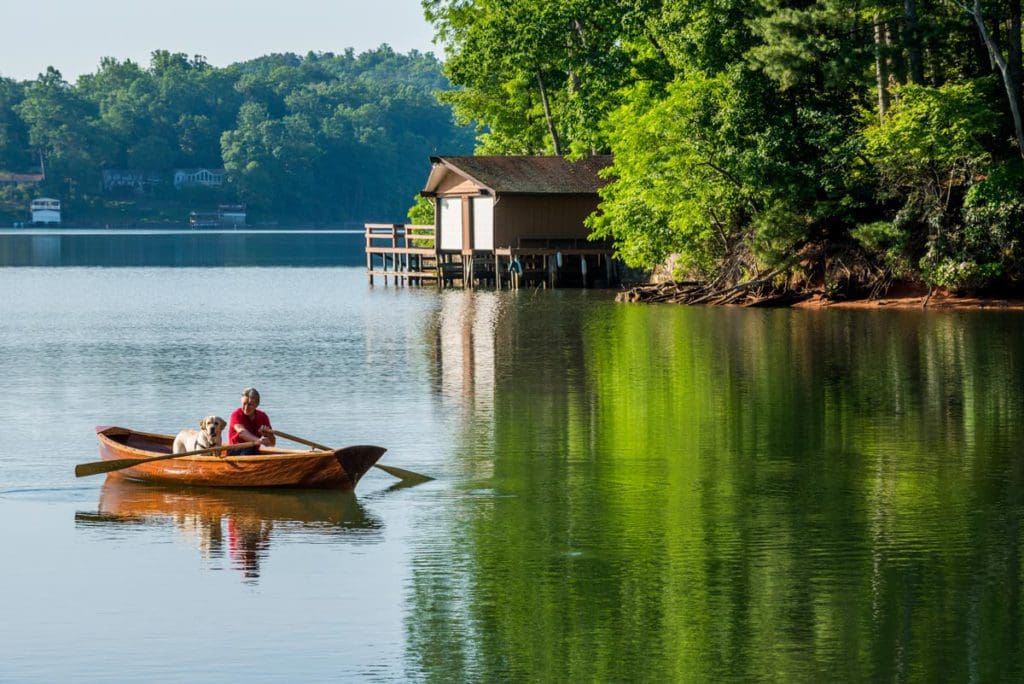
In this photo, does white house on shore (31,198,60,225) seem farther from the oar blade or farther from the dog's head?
the oar blade

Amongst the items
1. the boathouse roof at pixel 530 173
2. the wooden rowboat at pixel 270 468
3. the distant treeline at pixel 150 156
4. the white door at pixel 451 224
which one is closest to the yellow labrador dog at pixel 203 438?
the wooden rowboat at pixel 270 468

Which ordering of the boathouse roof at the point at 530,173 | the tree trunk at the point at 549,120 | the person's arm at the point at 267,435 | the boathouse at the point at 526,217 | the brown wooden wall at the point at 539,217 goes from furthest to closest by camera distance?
the tree trunk at the point at 549,120, the brown wooden wall at the point at 539,217, the boathouse at the point at 526,217, the boathouse roof at the point at 530,173, the person's arm at the point at 267,435

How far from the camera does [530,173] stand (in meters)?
60.9

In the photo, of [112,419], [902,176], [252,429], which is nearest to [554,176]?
[902,176]

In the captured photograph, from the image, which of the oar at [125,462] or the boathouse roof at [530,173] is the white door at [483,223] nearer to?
the boathouse roof at [530,173]

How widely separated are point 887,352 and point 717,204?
1580cm

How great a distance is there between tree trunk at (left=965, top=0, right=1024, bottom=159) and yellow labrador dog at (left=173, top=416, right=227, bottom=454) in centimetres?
2737

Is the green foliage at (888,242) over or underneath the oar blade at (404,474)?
over

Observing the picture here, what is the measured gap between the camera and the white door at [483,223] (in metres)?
61.2

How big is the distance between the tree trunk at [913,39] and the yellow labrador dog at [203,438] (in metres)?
28.3

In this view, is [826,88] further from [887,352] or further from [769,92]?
[887,352]

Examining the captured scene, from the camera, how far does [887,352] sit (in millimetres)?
32844

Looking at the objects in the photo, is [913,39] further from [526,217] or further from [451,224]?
[451,224]

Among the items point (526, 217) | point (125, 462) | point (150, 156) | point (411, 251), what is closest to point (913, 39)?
point (526, 217)
